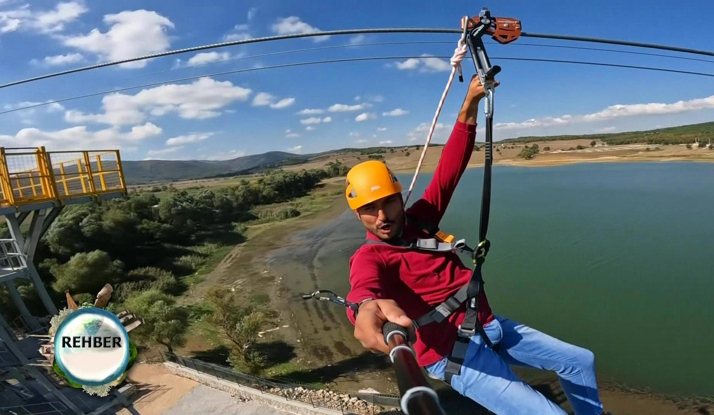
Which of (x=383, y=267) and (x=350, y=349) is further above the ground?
(x=383, y=267)

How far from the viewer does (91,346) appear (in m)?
2.93

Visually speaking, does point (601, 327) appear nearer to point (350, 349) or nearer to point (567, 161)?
point (350, 349)

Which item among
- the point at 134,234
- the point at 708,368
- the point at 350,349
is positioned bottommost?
the point at 708,368

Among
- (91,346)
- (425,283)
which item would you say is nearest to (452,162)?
(425,283)

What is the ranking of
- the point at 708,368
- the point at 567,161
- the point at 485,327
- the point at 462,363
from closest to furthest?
the point at 462,363 → the point at 485,327 → the point at 708,368 → the point at 567,161

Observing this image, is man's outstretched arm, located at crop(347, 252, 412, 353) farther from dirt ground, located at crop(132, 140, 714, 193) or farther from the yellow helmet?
dirt ground, located at crop(132, 140, 714, 193)

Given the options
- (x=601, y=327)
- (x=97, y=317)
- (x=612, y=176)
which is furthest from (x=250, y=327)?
(x=612, y=176)

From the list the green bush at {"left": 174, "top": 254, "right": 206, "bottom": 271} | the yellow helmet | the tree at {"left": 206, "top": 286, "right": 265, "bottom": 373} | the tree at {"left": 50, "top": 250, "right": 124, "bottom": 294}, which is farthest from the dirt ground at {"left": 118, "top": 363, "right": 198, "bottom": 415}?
the green bush at {"left": 174, "top": 254, "right": 206, "bottom": 271}

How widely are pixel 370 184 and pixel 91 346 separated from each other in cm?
263

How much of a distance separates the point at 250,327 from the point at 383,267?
13.1 metres

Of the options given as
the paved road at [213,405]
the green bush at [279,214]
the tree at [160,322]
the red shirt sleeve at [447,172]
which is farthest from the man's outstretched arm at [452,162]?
the green bush at [279,214]

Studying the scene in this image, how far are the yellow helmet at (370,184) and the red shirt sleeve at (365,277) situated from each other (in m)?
0.29

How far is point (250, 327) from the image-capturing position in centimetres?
1379

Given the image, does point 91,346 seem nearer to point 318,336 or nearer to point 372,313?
point 372,313
